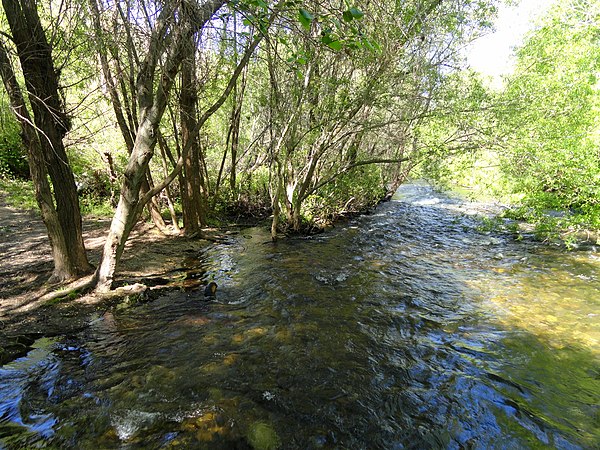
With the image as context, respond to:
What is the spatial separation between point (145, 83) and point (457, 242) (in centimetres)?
1088

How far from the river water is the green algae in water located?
Result: 0.01 metres

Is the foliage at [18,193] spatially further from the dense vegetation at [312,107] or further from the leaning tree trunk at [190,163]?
the leaning tree trunk at [190,163]

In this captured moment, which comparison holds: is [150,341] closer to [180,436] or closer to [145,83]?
[180,436]

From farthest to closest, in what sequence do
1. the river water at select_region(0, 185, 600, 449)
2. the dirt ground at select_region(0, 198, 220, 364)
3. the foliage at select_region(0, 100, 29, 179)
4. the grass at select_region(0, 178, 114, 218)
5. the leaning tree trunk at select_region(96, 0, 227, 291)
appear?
the foliage at select_region(0, 100, 29, 179), the grass at select_region(0, 178, 114, 218), the leaning tree trunk at select_region(96, 0, 227, 291), the dirt ground at select_region(0, 198, 220, 364), the river water at select_region(0, 185, 600, 449)

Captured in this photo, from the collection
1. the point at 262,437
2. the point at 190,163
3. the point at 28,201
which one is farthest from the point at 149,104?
the point at 28,201

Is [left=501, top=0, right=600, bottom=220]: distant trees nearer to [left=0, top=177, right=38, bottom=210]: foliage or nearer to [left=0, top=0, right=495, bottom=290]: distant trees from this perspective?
[left=0, top=0, right=495, bottom=290]: distant trees

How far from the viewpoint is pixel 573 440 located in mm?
3303

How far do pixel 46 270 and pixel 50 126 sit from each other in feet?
10.2

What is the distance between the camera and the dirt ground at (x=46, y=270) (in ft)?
15.9

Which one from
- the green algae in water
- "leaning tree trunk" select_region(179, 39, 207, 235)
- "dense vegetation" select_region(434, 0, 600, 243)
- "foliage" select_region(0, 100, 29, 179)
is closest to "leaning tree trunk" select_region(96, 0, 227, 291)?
"leaning tree trunk" select_region(179, 39, 207, 235)

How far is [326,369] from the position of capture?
4.24 m

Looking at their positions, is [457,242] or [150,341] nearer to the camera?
[150,341]

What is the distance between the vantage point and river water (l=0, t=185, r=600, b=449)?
127 inches

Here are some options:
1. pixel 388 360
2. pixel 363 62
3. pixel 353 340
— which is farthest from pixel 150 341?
pixel 363 62
